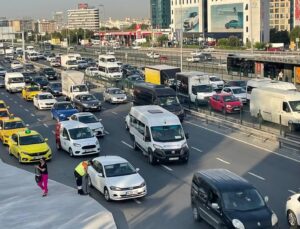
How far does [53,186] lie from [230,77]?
4290cm

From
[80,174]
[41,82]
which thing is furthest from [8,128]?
[41,82]

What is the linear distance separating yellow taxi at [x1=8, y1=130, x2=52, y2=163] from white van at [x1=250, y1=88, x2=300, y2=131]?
43.3 ft

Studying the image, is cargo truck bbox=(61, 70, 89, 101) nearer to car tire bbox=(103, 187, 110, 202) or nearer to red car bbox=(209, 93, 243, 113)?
red car bbox=(209, 93, 243, 113)

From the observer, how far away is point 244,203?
48.4ft

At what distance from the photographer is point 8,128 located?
30.7m

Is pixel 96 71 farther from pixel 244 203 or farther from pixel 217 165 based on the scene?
pixel 244 203

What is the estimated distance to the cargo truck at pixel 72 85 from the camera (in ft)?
152

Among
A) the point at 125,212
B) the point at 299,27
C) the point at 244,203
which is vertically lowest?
the point at 125,212

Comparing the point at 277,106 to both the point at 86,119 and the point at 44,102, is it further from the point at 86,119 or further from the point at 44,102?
the point at 44,102

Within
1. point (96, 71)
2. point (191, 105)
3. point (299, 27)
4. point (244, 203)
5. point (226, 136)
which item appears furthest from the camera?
point (299, 27)

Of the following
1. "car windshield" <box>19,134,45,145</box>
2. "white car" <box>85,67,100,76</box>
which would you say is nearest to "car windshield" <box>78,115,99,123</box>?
"car windshield" <box>19,134,45,145</box>

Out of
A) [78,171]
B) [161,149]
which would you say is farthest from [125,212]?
[161,149]

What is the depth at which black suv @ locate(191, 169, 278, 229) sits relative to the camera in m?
14.1

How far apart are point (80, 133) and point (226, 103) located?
44.8 feet
